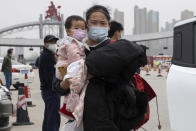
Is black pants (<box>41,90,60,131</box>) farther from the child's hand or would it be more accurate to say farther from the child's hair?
the child's hand

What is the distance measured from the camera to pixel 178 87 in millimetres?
3389

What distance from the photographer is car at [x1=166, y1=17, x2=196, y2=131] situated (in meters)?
3.12

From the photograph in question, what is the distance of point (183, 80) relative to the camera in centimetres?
333

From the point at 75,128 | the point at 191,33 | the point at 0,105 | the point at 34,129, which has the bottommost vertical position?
the point at 34,129

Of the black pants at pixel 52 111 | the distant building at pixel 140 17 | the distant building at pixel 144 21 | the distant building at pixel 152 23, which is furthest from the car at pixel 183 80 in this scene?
the distant building at pixel 152 23

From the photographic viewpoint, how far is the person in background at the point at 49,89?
5527 millimetres

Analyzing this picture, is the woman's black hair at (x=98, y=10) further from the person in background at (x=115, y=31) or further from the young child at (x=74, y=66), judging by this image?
the person in background at (x=115, y=31)

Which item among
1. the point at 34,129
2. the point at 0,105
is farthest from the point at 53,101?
the point at 34,129

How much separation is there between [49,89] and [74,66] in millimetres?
3093

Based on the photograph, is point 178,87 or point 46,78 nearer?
point 178,87

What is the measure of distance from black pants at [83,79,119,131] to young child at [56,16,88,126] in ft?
0.20

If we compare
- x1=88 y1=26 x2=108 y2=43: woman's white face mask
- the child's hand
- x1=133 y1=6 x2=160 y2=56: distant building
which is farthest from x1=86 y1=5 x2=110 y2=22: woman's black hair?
x1=133 y1=6 x2=160 y2=56: distant building

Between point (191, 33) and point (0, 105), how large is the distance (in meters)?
3.77

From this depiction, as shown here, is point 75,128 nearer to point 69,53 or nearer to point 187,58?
point 69,53
